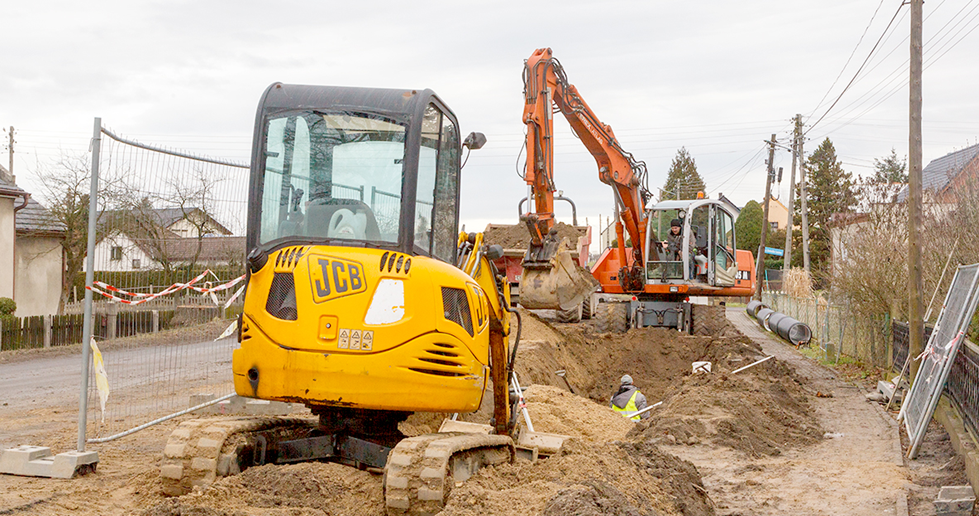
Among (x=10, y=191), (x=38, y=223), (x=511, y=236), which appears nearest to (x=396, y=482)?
(x=511, y=236)

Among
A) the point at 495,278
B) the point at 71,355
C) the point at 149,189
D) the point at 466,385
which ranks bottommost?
the point at 71,355

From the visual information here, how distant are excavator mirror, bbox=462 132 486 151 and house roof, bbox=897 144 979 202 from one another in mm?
11639

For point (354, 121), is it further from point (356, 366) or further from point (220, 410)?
point (220, 410)

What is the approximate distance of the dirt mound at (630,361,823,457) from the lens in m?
9.70

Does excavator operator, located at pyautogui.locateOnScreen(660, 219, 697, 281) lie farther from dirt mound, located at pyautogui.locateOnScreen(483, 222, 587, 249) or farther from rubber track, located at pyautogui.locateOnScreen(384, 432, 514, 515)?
rubber track, located at pyautogui.locateOnScreen(384, 432, 514, 515)

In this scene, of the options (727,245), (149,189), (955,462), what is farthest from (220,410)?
(727,245)

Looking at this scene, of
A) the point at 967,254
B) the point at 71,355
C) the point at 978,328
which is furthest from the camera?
the point at 71,355

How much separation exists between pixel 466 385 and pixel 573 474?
3.17ft

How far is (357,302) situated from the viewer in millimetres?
5262

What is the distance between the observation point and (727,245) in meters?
19.9

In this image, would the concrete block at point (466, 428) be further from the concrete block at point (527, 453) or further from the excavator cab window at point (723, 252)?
the excavator cab window at point (723, 252)

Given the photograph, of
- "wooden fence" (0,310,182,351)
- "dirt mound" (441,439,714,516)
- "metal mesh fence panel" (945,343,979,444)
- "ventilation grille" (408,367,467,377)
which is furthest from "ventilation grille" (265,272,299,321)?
"wooden fence" (0,310,182,351)

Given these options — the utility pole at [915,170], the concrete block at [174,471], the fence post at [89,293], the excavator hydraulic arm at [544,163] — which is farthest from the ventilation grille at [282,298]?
the utility pole at [915,170]

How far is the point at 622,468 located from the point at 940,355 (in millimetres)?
5067
